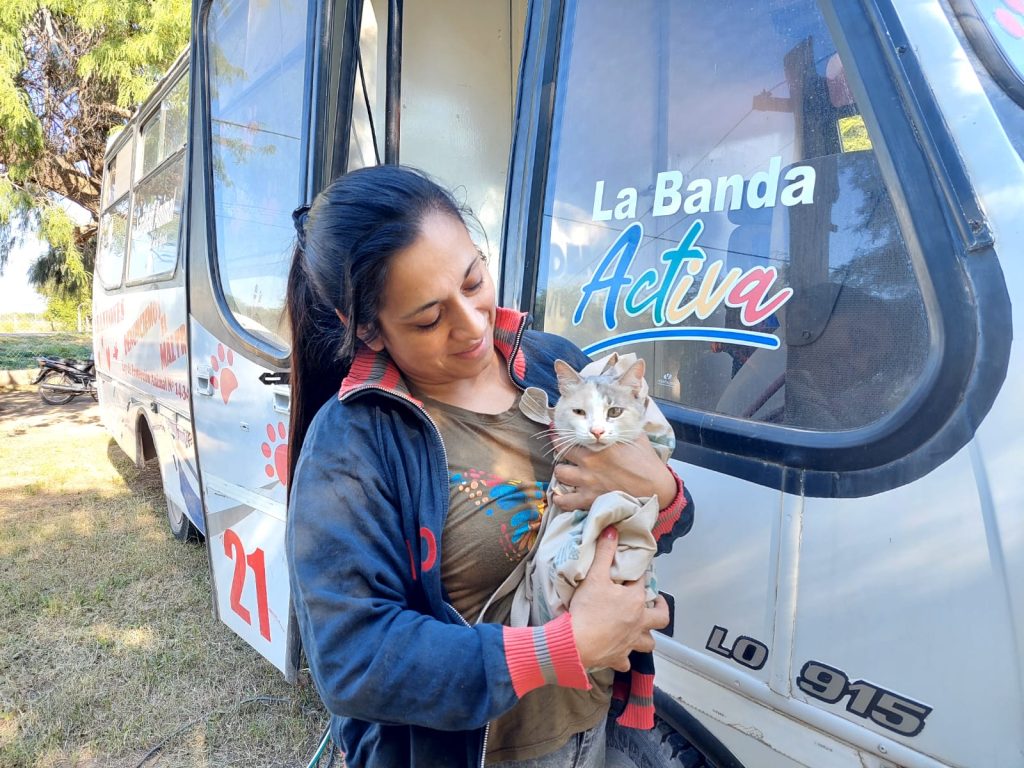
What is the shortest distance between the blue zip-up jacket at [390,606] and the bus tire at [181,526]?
3980 millimetres

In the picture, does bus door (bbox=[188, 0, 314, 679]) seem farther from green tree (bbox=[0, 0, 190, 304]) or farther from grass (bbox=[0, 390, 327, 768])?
green tree (bbox=[0, 0, 190, 304])

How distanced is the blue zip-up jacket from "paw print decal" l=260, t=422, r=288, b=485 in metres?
1.25

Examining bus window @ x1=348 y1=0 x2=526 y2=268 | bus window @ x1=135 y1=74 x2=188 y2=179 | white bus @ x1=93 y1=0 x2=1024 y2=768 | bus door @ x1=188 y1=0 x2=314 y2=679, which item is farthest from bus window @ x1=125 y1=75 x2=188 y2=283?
white bus @ x1=93 y1=0 x2=1024 y2=768

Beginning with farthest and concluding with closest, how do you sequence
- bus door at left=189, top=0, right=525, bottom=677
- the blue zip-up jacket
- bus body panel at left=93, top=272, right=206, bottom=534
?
bus body panel at left=93, top=272, right=206, bottom=534 → bus door at left=189, top=0, right=525, bottom=677 → the blue zip-up jacket

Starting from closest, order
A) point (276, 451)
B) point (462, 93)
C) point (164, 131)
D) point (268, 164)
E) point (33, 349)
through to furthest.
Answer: point (276, 451), point (268, 164), point (462, 93), point (164, 131), point (33, 349)

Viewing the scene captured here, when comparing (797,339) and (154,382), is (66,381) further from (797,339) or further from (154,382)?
(797,339)

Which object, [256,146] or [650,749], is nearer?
[650,749]

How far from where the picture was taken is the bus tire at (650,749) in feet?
4.38

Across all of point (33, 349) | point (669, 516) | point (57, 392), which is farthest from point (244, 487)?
point (33, 349)

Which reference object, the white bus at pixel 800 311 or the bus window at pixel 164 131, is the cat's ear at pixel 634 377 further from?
the bus window at pixel 164 131

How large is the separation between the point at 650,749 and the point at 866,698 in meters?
0.53

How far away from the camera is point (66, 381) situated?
1098 centimetres

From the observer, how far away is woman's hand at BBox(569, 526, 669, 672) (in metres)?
0.93

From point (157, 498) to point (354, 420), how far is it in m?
5.64
